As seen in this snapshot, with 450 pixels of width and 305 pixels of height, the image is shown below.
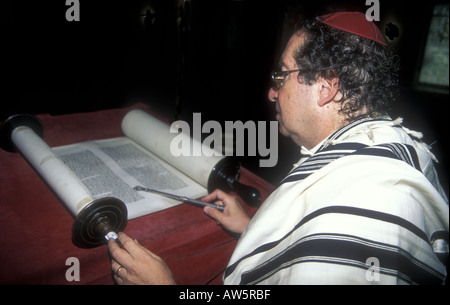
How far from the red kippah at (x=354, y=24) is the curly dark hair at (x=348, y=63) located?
2cm

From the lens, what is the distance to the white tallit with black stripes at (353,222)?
0.67 m

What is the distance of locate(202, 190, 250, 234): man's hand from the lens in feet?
3.53

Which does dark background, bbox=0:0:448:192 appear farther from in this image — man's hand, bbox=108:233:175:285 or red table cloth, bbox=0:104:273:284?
man's hand, bbox=108:233:175:285

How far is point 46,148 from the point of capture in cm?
116

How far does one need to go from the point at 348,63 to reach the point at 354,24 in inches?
6.0

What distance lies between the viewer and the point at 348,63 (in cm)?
103

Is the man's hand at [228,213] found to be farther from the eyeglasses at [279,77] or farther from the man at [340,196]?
the eyeglasses at [279,77]

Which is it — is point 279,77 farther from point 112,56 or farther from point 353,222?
point 112,56

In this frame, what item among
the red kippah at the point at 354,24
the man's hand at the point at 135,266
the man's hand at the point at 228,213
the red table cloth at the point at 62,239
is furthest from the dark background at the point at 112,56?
the man's hand at the point at 135,266

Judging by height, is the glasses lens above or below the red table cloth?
above

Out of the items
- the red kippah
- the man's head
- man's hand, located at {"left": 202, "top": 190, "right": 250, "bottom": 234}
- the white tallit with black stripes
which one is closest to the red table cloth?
man's hand, located at {"left": 202, "top": 190, "right": 250, "bottom": 234}

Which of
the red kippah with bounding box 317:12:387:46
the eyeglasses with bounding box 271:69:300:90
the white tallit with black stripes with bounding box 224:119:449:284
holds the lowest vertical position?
the white tallit with black stripes with bounding box 224:119:449:284
